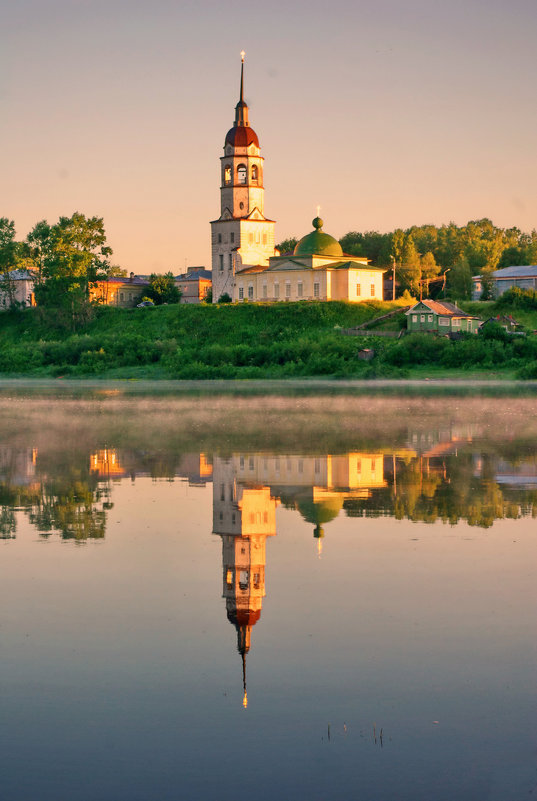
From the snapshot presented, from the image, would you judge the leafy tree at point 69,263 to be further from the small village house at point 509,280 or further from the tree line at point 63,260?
the small village house at point 509,280

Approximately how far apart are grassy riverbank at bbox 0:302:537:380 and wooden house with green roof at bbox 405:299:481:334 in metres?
3.15

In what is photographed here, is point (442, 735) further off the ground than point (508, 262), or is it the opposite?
point (508, 262)

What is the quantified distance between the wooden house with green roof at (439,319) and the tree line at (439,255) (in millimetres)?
17342

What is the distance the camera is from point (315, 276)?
108 m

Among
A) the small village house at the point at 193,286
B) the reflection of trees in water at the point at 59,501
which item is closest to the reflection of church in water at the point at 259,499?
the reflection of trees in water at the point at 59,501

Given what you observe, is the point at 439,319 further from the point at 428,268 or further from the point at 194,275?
the point at 194,275

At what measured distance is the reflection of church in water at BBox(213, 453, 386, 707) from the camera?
12.5 m

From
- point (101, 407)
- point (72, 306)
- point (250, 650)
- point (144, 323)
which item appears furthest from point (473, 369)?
point (250, 650)

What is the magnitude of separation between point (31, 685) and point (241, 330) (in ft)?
297

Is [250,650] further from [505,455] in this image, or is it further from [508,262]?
[508,262]

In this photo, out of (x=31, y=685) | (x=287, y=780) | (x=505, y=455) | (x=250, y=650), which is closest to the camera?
(x=287, y=780)

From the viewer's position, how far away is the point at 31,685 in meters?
9.26

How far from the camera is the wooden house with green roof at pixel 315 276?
10775 cm

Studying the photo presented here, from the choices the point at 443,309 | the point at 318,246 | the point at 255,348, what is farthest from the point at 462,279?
the point at 255,348
